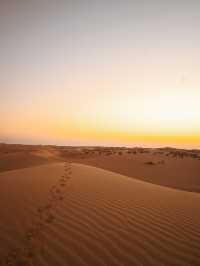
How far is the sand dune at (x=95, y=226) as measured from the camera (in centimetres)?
404

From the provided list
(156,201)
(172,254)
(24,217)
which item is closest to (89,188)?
(156,201)

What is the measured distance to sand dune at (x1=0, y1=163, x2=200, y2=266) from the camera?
404 centimetres

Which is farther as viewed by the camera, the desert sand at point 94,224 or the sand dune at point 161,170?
the sand dune at point 161,170

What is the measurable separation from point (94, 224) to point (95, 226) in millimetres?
101

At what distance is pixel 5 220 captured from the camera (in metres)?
5.37

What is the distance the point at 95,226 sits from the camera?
5082 mm

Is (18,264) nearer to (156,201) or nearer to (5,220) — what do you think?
(5,220)

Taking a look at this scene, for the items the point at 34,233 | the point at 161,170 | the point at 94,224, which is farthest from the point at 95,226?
the point at 161,170

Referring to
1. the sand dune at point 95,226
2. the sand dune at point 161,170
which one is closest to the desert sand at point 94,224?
the sand dune at point 95,226

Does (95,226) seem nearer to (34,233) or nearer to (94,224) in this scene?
(94,224)

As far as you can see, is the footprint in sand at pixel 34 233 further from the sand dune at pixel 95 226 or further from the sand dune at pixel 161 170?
the sand dune at pixel 161 170

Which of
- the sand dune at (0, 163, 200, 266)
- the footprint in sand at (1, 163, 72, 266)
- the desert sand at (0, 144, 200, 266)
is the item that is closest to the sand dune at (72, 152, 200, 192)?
the desert sand at (0, 144, 200, 266)

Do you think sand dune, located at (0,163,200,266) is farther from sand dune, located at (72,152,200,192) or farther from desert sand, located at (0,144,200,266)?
sand dune, located at (72,152,200,192)

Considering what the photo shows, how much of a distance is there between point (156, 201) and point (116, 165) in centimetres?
1497
